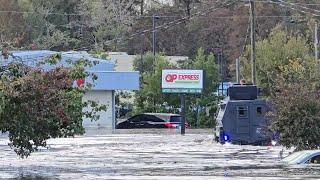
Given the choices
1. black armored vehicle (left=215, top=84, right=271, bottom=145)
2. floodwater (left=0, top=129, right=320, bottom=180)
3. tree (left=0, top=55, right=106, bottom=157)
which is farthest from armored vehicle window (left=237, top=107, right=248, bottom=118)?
tree (left=0, top=55, right=106, bottom=157)

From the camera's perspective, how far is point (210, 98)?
2571 inches

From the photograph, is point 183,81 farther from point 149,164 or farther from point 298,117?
point 149,164

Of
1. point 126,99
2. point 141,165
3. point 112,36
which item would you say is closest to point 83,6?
point 112,36

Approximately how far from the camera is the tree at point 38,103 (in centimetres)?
1686

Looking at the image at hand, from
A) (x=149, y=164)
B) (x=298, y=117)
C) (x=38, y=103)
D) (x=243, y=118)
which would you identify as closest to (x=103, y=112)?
(x=243, y=118)

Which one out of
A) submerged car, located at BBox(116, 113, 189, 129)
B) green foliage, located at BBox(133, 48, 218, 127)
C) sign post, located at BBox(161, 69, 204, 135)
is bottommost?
submerged car, located at BBox(116, 113, 189, 129)

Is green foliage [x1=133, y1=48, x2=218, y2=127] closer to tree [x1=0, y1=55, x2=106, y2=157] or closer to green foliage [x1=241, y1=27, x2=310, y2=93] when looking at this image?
green foliage [x1=241, y1=27, x2=310, y2=93]

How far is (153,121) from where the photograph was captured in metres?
62.2

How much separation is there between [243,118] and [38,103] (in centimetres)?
2057

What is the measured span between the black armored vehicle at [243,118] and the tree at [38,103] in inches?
733

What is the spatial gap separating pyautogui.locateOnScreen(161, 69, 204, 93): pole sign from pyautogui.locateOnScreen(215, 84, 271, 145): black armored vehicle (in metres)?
18.1

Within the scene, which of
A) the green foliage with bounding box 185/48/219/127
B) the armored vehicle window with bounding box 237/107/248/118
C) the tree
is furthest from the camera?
the green foliage with bounding box 185/48/219/127

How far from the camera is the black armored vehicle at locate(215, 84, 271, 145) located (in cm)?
3653

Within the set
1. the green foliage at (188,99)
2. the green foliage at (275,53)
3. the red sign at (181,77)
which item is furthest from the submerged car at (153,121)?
the green foliage at (275,53)
